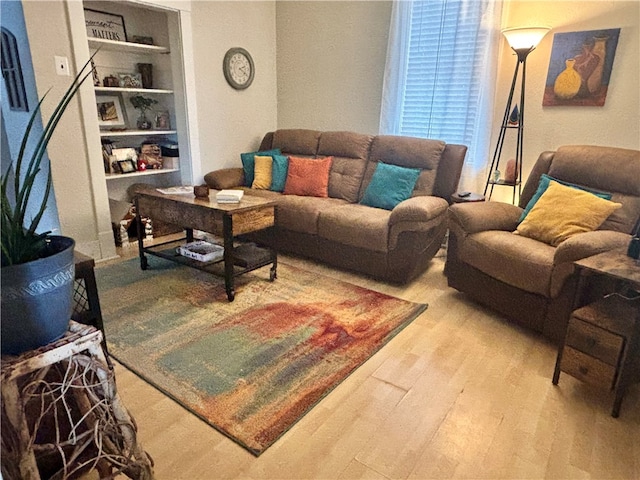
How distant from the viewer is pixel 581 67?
281 cm

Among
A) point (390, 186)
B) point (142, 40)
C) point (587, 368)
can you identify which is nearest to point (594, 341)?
point (587, 368)

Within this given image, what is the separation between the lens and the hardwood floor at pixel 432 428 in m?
1.39

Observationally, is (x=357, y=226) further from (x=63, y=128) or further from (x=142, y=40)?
(x=142, y=40)

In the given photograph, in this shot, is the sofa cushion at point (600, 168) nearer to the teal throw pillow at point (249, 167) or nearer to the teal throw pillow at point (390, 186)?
the teal throw pillow at point (390, 186)

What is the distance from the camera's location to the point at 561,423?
63.1 inches

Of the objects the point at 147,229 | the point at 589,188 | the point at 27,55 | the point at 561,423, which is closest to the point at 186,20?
the point at 27,55

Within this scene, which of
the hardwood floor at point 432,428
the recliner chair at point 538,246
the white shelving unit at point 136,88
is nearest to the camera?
the hardwood floor at point 432,428

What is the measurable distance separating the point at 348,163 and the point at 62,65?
7.20 feet

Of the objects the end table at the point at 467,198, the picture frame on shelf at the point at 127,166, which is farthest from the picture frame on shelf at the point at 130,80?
the end table at the point at 467,198

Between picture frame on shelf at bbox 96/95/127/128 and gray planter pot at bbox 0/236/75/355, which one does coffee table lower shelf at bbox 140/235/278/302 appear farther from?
gray planter pot at bbox 0/236/75/355

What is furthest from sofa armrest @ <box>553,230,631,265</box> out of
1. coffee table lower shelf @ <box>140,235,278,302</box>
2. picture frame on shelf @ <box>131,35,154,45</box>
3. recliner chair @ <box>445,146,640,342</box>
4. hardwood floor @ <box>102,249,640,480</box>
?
picture frame on shelf @ <box>131,35,154,45</box>

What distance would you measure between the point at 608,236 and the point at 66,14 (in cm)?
351

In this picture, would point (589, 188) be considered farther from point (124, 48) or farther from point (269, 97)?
point (124, 48)

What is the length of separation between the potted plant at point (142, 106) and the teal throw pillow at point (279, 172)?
1.25m
